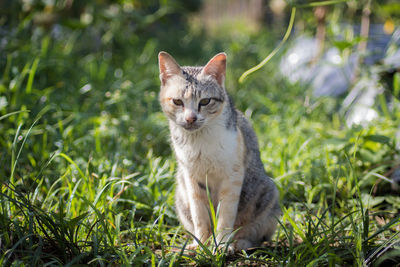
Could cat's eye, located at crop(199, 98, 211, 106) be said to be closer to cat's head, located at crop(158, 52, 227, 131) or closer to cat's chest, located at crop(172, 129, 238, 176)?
cat's head, located at crop(158, 52, 227, 131)

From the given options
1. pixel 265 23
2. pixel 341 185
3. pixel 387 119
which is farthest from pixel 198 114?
pixel 265 23

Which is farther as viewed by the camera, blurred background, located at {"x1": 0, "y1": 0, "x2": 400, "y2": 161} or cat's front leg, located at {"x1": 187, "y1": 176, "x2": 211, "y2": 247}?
blurred background, located at {"x1": 0, "y1": 0, "x2": 400, "y2": 161}

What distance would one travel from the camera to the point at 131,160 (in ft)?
10.5

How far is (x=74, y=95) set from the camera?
410 centimetres

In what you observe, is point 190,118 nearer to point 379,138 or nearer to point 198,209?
point 198,209

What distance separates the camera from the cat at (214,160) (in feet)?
6.75

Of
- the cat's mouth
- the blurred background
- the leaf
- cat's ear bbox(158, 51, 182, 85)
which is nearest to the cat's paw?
the cat's mouth

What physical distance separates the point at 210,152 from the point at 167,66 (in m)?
0.62

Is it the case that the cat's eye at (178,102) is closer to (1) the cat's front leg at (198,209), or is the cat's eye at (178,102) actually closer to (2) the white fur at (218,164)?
(2) the white fur at (218,164)

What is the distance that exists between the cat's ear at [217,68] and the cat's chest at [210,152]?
35 centimetres

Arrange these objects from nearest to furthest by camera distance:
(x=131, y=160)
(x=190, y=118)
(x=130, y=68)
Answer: (x=190, y=118)
(x=131, y=160)
(x=130, y=68)

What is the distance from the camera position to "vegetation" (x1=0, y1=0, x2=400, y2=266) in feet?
5.87

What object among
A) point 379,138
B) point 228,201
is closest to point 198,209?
point 228,201

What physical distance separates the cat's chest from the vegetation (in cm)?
44
